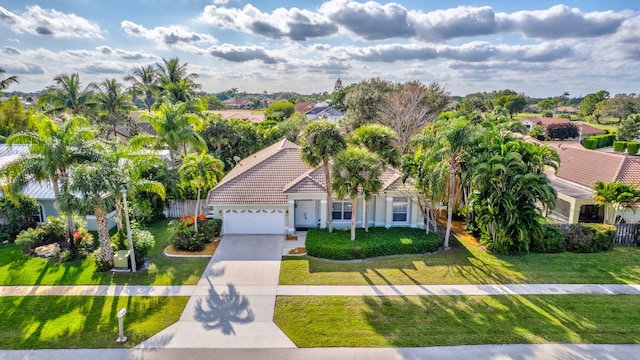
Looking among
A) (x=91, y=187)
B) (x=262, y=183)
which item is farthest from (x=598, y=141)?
(x=91, y=187)

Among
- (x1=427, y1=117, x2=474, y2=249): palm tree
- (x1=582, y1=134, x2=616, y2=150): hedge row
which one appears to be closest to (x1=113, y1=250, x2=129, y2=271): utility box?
(x1=427, y1=117, x2=474, y2=249): palm tree

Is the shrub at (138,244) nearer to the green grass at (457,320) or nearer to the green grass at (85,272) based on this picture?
the green grass at (85,272)

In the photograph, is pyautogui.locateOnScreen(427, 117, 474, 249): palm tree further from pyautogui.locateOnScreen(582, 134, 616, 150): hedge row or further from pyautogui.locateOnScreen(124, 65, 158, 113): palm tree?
pyautogui.locateOnScreen(582, 134, 616, 150): hedge row

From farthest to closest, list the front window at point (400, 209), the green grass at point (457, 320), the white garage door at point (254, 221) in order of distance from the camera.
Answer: the front window at point (400, 209)
the white garage door at point (254, 221)
the green grass at point (457, 320)

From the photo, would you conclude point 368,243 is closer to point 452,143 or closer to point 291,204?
point 291,204

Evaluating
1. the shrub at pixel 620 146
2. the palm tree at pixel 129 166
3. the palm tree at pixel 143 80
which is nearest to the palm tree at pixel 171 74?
the palm tree at pixel 143 80

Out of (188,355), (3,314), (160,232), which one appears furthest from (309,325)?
(160,232)

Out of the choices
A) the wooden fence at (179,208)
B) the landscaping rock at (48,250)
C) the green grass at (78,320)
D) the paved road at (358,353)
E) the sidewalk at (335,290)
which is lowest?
the paved road at (358,353)
